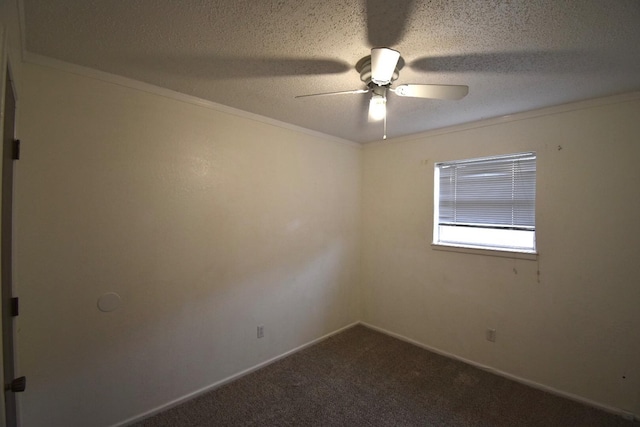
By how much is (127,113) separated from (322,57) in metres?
1.41

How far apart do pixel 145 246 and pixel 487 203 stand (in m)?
3.03

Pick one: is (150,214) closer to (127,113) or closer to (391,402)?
(127,113)

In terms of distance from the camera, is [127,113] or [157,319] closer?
[127,113]

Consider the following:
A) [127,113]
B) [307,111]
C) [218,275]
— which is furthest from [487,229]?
[127,113]

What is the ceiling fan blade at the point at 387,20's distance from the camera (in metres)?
1.16

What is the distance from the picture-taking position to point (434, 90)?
149 cm

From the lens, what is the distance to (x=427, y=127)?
286 cm

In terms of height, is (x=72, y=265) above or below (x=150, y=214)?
below

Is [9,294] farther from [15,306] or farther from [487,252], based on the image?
[487,252]

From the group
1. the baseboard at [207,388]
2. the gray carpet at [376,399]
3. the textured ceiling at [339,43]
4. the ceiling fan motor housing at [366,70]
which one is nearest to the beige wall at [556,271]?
the gray carpet at [376,399]

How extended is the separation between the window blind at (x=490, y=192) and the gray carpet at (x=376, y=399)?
1417 millimetres

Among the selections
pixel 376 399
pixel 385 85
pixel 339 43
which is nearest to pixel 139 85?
pixel 339 43

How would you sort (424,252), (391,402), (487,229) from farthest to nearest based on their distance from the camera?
1. (424,252)
2. (487,229)
3. (391,402)

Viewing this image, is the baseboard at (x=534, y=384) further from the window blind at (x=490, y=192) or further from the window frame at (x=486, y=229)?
Answer: the window blind at (x=490, y=192)
